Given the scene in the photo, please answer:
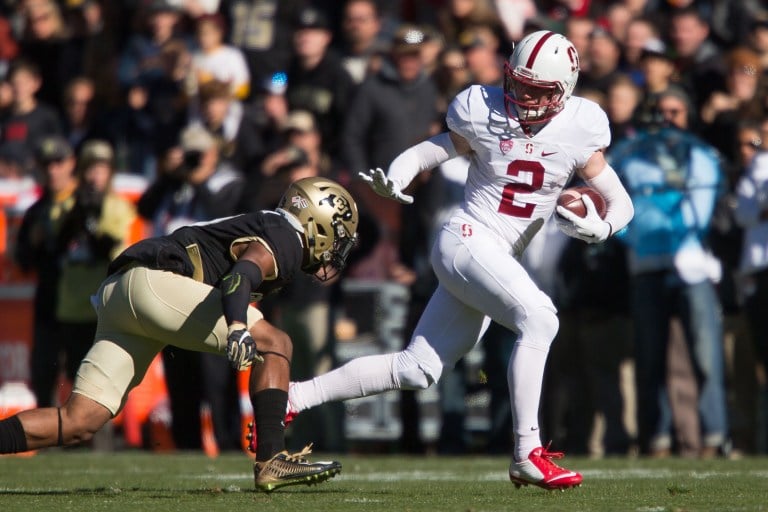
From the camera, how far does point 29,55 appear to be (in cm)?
1417

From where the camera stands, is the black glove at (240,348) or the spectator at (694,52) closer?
the black glove at (240,348)

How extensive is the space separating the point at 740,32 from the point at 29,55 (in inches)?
260

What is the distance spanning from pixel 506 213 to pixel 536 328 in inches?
22.2

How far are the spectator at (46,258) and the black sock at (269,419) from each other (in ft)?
16.0

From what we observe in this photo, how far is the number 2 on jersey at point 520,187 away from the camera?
6.42m

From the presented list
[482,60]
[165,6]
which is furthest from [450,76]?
[165,6]

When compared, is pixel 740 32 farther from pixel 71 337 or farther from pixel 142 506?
pixel 142 506

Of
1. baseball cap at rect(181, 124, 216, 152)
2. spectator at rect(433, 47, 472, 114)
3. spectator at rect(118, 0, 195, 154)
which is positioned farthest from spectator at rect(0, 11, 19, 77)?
spectator at rect(433, 47, 472, 114)

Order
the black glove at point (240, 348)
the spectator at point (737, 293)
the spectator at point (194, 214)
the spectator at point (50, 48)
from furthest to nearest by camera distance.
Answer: the spectator at point (50, 48) → the spectator at point (194, 214) → the spectator at point (737, 293) → the black glove at point (240, 348)

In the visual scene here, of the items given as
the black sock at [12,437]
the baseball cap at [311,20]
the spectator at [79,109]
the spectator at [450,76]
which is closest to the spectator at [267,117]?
the baseball cap at [311,20]

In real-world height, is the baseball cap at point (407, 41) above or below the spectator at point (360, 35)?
below

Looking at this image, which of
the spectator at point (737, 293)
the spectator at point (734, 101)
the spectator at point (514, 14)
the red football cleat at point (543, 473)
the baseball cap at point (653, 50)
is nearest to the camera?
the red football cleat at point (543, 473)

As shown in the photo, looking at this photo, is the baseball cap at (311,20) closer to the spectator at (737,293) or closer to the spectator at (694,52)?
the spectator at (694,52)

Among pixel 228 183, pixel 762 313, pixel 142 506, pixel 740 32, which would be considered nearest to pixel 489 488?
pixel 142 506
